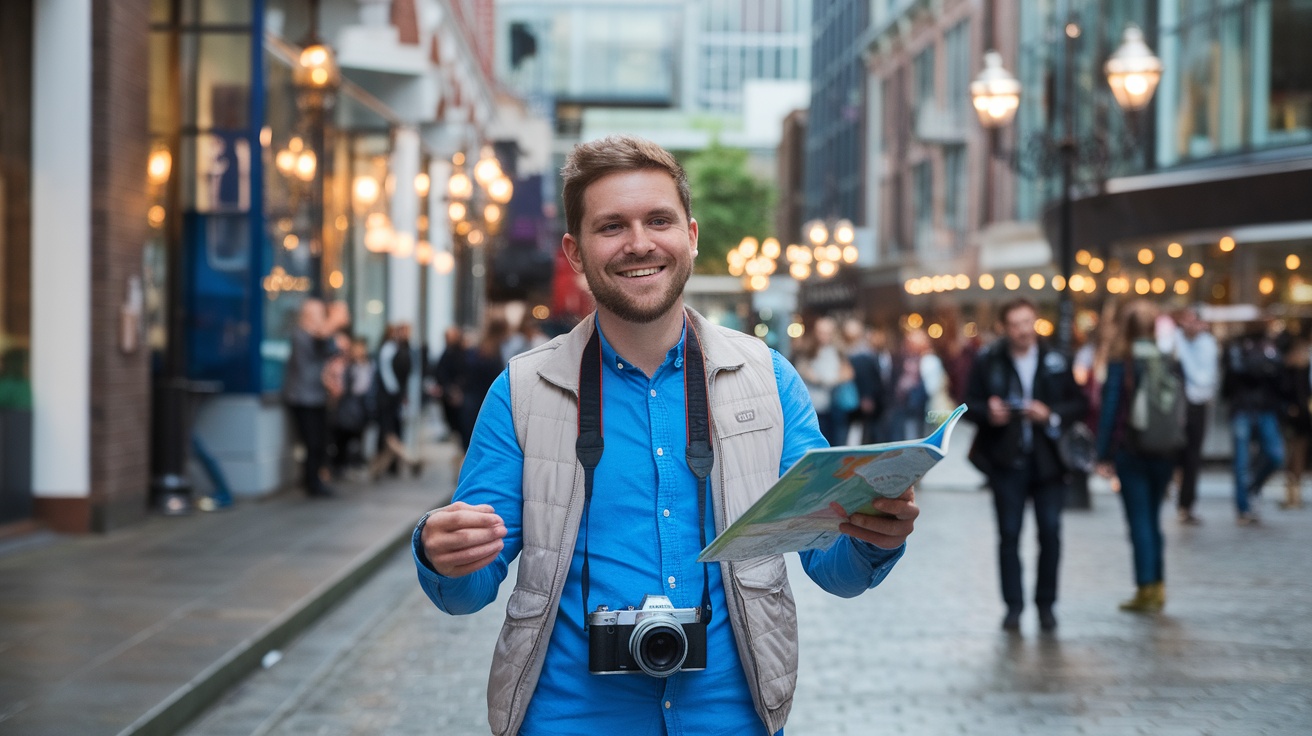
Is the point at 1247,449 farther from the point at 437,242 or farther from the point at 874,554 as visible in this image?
the point at 437,242

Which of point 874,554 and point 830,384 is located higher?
point 874,554

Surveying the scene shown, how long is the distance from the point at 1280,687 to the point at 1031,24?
3271cm

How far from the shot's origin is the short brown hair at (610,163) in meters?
2.84

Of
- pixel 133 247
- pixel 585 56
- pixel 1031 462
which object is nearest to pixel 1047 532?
pixel 1031 462

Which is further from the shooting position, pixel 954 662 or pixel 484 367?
pixel 484 367

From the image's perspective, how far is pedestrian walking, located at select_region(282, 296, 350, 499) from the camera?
15305 mm

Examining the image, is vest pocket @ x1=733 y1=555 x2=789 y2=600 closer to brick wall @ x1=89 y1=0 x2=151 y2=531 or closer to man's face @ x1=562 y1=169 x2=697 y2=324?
man's face @ x1=562 y1=169 x2=697 y2=324

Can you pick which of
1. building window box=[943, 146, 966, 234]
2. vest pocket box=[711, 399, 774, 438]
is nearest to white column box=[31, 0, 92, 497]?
vest pocket box=[711, 399, 774, 438]

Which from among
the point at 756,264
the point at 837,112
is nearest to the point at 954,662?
the point at 756,264

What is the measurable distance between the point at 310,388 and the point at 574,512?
13061mm

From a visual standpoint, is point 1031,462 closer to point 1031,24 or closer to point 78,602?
point 78,602

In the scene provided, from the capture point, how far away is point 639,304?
2834 millimetres

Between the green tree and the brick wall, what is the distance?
6954 cm

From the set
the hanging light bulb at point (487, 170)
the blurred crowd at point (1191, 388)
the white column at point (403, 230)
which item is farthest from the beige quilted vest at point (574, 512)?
the white column at point (403, 230)
